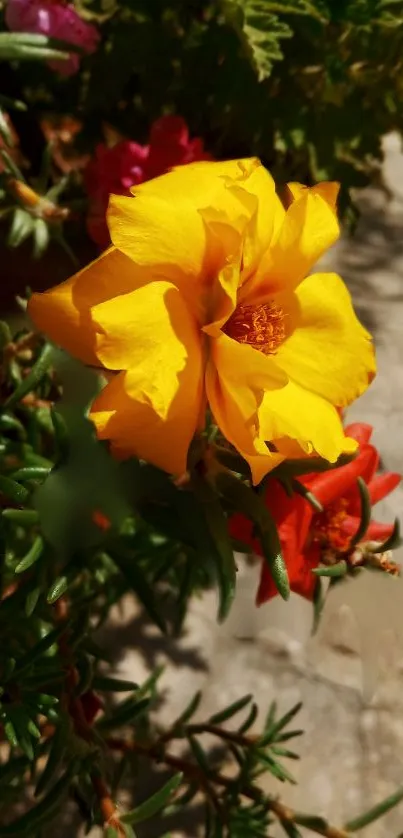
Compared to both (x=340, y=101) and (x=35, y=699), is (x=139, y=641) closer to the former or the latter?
(x=35, y=699)

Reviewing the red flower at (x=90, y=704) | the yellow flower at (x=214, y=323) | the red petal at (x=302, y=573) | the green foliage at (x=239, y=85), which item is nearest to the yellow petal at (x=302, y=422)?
the yellow flower at (x=214, y=323)

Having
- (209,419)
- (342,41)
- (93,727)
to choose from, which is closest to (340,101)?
(342,41)

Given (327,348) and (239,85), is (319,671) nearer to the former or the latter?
(327,348)

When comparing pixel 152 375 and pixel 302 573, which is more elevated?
pixel 152 375

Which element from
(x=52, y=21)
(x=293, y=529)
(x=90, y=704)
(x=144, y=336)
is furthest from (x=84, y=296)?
(x=52, y=21)

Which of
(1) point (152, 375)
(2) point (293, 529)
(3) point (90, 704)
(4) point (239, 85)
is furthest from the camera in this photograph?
(4) point (239, 85)

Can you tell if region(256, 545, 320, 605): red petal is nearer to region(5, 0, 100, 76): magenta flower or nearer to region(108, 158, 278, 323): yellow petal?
region(108, 158, 278, 323): yellow petal

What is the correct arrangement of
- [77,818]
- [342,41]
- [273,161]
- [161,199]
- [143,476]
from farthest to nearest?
1. [273,161]
2. [342,41]
3. [77,818]
4. [143,476]
5. [161,199]
